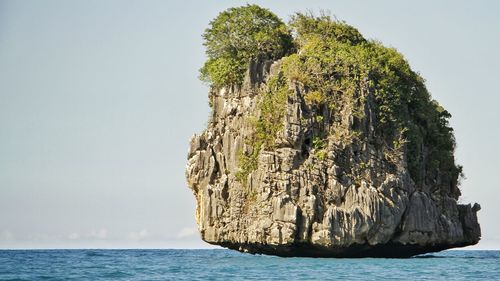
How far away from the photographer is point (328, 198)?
50.4 metres

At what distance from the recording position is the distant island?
50.4 meters

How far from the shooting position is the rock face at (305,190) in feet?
164

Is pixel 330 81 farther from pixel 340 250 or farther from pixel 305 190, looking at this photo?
pixel 340 250

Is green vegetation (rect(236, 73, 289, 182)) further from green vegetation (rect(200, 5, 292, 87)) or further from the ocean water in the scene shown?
the ocean water

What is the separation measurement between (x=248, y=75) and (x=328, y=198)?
29.7 feet

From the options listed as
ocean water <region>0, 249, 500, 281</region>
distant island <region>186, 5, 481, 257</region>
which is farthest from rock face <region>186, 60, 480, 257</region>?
ocean water <region>0, 249, 500, 281</region>

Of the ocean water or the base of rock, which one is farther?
the base of rock

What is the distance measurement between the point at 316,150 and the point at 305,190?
2.53 meters

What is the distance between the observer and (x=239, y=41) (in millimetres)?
56156

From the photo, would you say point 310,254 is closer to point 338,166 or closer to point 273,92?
point 338,166

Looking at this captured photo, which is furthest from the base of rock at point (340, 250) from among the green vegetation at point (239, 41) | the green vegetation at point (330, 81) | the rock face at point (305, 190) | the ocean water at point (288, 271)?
the green vegetation at point (239, 41)

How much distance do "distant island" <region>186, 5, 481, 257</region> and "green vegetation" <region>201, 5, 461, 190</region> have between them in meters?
0.07

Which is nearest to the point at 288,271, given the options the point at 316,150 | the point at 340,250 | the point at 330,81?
the point at 340,250

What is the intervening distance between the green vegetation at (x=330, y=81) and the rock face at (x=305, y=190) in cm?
37
